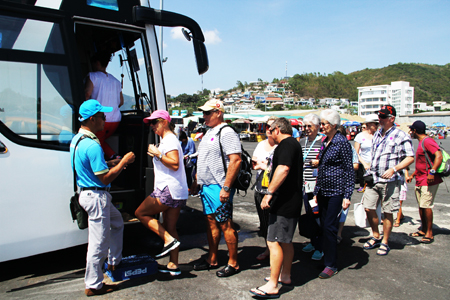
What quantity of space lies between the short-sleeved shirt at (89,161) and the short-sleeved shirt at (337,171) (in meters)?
2.53

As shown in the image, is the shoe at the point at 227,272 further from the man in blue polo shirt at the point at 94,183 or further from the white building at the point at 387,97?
the white building at the point at 387,97

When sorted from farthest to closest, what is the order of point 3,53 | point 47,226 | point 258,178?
point 258,178 < point 47,226 < point 3,53

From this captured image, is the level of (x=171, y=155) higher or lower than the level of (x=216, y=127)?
lower

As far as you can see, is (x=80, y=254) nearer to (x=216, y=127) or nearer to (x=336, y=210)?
(x=216, y=127)

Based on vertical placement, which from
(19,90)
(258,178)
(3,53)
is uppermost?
(3,53)

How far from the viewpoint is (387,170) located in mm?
4516

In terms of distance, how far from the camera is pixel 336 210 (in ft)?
12.6

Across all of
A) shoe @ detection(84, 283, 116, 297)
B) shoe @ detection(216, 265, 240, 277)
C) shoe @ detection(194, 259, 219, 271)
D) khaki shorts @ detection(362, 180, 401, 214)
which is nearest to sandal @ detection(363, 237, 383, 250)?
khaki shorts @ detection(362, 180, 401, 214)

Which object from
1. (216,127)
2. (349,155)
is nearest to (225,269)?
(216,127)

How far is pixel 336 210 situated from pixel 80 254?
3.49 m

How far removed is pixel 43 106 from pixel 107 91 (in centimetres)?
98

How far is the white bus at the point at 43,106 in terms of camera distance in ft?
10.9

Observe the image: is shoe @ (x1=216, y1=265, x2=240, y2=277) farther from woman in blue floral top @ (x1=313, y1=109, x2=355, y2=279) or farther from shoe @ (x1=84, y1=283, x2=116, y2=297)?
shoe @ (x1=84, y1=283, x2=116, y2=297)

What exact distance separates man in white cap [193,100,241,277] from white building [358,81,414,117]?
17101cm
